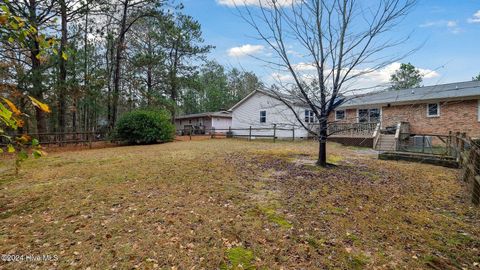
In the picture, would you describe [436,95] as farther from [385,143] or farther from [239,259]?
[239,259]

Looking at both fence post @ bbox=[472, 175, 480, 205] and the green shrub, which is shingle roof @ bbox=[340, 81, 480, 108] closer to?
fence post @ bbox=[472, 175, 480, 205]

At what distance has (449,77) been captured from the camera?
18.4 ft

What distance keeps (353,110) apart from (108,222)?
1899 cm

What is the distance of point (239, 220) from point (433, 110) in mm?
16970

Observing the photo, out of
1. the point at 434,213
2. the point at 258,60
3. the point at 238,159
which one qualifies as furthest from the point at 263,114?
the point at 434,213

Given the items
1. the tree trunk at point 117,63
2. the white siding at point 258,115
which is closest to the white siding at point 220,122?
the white siding at point 258,115

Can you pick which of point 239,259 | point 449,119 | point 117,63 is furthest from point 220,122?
point 239,259

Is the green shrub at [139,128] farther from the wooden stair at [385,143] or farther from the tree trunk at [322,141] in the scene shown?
the wooden stair at [385,143]

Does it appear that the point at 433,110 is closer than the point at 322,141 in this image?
No

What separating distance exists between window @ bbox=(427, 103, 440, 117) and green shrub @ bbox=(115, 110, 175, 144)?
1758cm

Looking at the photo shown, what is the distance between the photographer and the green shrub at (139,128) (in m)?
16.2

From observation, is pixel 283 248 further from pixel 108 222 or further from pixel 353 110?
pixel 353 110

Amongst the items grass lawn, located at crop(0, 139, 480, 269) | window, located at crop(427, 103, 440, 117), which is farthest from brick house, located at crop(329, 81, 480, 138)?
grass lawn, located at crop(0, 139, 480, 269)

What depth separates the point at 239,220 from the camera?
13.0 feet
